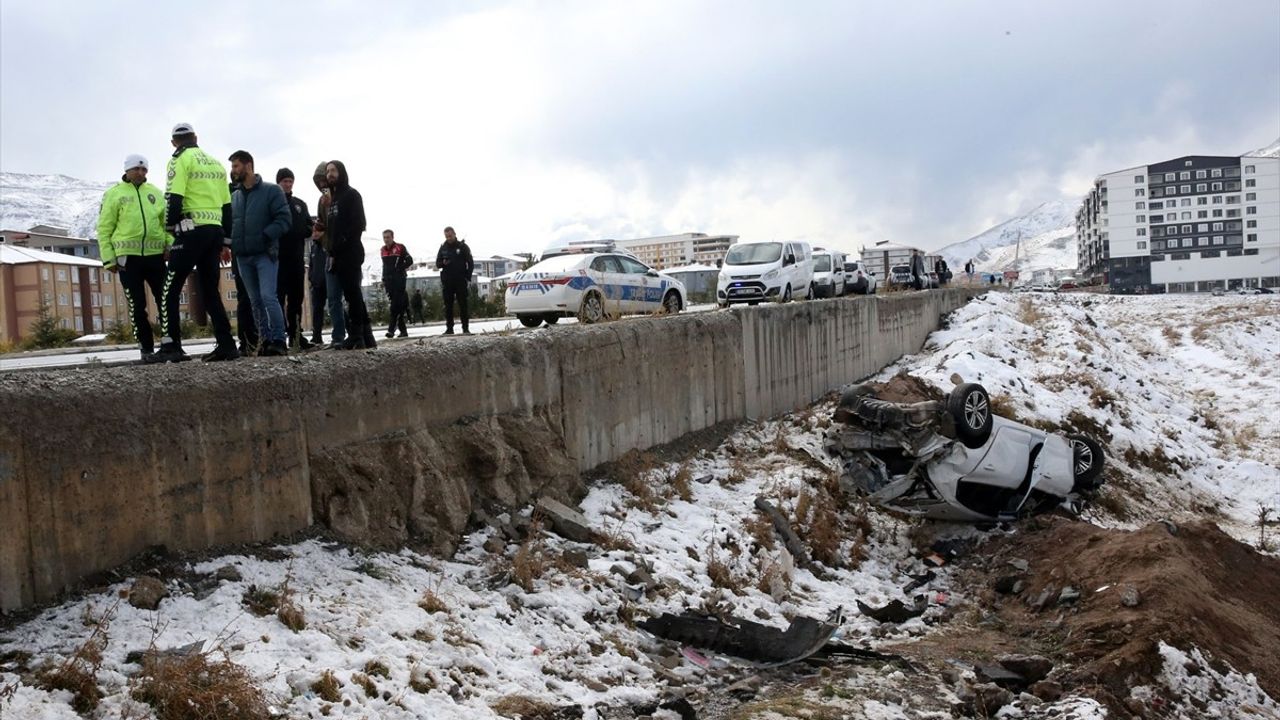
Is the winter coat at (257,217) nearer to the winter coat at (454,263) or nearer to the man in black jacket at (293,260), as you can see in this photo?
the man in black jacket at (293,260)

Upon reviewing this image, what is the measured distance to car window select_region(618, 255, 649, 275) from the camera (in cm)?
1662

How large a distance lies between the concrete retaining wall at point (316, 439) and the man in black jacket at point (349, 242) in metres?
0.40

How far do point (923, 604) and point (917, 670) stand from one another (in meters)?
2.21

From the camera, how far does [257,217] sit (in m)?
8.25


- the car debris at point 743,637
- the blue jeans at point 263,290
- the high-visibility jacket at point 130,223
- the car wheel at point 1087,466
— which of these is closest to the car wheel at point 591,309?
the car wheel at point 1087,466

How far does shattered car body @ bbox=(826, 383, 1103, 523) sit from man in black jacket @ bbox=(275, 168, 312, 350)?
627 centimetres

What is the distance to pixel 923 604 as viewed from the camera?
31.3 ft

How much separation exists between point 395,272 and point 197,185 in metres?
5.52

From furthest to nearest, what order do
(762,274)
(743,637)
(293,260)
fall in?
1. (762,274)
2. (293,260)
3. (743,637)

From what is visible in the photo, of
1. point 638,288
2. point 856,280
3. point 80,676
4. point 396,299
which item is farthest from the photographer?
point 856,280

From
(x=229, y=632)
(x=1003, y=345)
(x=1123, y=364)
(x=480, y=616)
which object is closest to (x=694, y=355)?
(x=480, y=616)

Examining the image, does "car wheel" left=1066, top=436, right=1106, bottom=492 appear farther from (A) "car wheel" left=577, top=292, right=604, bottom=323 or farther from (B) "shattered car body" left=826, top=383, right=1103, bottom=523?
(A) "car wheel" left=577, top=292, right=604, bottom=323

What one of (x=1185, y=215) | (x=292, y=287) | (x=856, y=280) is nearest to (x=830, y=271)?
(x=856, y=280)

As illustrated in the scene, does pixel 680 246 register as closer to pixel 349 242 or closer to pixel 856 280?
pixel 856 280
